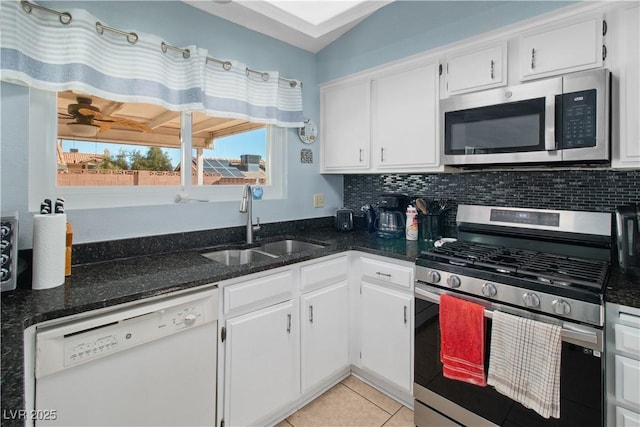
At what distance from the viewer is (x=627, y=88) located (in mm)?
1393

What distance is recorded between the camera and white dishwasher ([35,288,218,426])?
41.4 inches

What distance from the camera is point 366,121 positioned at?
237 cm

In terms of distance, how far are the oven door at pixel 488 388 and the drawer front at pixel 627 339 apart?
Result: 61mm

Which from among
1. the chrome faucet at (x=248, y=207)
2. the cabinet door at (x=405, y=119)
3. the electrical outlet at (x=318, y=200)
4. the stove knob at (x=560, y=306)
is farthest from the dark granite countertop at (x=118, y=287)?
the electrical outlet at (x=318, y=200)

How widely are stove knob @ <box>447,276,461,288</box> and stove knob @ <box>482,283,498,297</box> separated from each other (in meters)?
0.12

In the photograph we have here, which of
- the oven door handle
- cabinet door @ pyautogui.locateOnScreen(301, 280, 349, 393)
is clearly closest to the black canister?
cabinet door @ pyautogui.locateOnScreen(301, 280, 349, 393)

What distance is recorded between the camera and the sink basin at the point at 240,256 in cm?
204

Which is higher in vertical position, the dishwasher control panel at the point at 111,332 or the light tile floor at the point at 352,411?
the dishwasher control panel at the point at 111,332

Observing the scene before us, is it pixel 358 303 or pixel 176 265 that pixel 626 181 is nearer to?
pixel 358 303

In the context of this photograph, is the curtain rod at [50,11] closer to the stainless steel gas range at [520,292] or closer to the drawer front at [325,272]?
the drawer front at [325,272]

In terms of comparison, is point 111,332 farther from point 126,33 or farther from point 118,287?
point 126,33

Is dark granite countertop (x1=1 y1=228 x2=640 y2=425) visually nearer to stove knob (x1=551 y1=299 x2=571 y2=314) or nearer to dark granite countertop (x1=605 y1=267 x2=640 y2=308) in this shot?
dark granite countertop (x1=605 y1=267 x2=640 y2=308)

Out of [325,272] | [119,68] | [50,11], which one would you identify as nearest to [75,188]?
[119,68]

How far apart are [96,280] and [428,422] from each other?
5.74 ft
